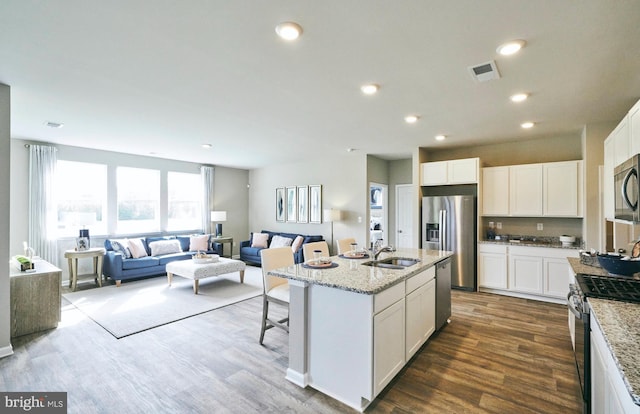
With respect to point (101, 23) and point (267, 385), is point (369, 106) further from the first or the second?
point (267, 385)

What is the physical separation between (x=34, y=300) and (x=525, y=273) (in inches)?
265

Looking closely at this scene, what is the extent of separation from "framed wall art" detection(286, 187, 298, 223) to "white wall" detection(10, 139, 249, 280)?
5.71ft

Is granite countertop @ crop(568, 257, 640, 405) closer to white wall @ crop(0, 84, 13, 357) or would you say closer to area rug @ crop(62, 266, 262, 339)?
area rug @ crop(62, 266, 262, 339)

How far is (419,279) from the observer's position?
9.68 ft

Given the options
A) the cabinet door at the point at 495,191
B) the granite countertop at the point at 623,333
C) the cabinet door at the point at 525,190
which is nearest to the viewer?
the granite countertop at the point at 623,333

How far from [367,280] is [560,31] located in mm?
2164

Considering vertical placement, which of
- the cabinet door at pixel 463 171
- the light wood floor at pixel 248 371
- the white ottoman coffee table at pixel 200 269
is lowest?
the light wood floor at pixel 248 371

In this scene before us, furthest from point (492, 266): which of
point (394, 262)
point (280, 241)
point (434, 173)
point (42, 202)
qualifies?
point (42, 202)

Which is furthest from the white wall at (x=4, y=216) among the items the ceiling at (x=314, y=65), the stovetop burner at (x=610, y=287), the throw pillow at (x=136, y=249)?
the stovetop burner at (x=610, y=287)

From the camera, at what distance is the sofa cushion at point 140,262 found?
5633 mm

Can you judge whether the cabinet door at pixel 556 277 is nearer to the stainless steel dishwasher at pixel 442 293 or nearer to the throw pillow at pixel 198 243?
the stainless steel dishwasher at pixel 442 293

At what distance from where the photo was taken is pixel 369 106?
3.48 metres

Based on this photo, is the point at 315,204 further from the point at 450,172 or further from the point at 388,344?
the point at 388,344

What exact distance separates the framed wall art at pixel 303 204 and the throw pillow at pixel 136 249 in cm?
352
